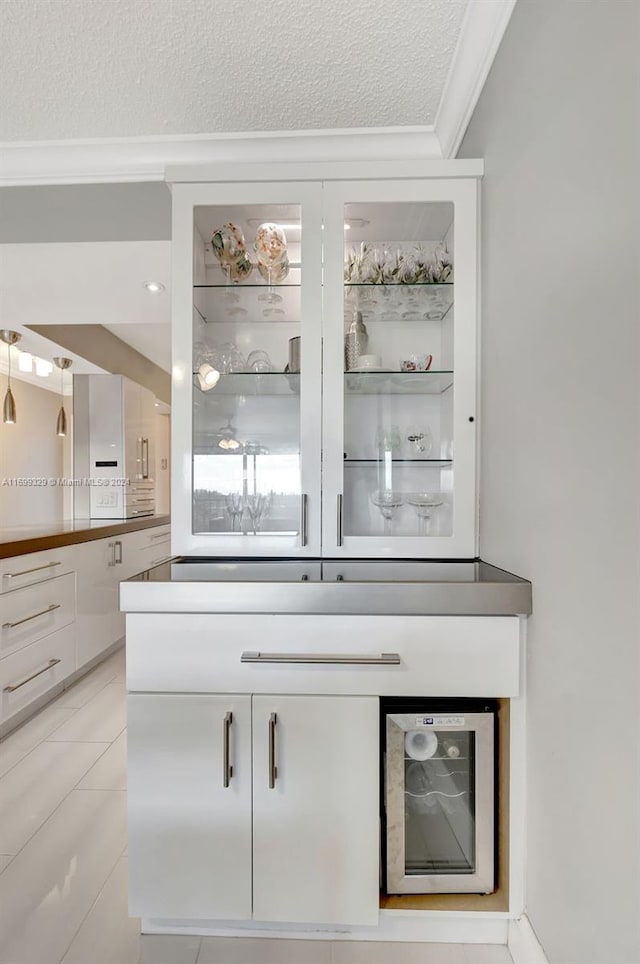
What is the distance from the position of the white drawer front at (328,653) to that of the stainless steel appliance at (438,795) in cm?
10

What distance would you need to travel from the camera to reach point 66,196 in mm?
1985

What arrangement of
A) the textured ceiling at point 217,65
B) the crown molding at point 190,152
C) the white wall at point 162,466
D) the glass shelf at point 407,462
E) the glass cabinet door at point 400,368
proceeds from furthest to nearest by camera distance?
1. the white wall at point 162,466
2. the crown molding at point 190,152
3. the glass shelf at point 407,462
4. the glass cabinet door at point 400,368
5. the textured ceiling at point 217,65

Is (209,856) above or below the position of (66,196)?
Answer: below

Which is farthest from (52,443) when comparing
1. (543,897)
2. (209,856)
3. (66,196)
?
(543,897)

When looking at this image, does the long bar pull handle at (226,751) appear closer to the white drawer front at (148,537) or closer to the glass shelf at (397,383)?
the glass shelf at (397,383)

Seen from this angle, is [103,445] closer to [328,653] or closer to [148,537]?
[148,537]

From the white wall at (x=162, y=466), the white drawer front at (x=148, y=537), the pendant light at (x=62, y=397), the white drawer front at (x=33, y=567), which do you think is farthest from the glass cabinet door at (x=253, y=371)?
the white wall at (x=162, y=466)

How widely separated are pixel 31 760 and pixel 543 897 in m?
2.03

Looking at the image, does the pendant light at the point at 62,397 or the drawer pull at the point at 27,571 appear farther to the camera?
the pendant light at the point at 62,397

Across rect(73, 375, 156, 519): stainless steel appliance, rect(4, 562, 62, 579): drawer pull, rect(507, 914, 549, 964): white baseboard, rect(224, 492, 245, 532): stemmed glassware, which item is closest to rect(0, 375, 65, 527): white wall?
rect(73, 375, 156, 519): stainless steel appliance

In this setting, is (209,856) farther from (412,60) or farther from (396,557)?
(412,60)

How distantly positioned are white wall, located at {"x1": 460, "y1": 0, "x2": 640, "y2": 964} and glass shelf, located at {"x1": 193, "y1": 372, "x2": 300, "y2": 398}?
2.45 feet

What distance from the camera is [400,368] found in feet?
5.79

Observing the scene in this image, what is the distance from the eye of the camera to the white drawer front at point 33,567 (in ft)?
7.70
